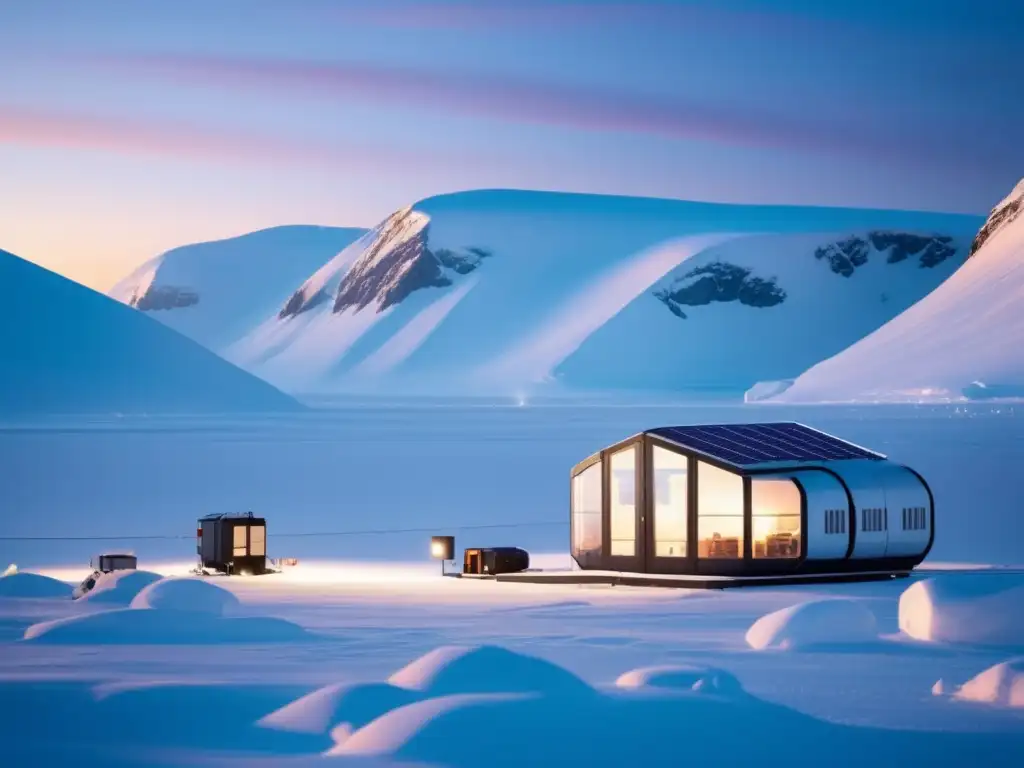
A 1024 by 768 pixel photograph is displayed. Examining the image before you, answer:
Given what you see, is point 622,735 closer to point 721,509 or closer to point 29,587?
point 721,509

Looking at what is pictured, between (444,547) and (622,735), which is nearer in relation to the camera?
(622,735)

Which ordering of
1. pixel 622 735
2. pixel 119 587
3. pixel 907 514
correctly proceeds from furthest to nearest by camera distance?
1. pixel 907 514
2. pixel 119 587
3. pixel 622 735

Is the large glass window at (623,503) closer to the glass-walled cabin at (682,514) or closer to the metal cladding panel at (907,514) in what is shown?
the glass-walled cabin at (682,514)

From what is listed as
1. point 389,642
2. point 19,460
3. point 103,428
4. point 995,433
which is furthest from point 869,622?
point 103,428

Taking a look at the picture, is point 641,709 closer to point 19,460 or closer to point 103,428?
point 19,460

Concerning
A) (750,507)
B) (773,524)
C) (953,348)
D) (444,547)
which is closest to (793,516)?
(773,524)

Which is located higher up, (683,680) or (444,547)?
(444,547)

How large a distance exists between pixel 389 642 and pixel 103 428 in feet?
327

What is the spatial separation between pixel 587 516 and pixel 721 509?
2.94 m

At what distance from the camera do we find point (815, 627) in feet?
62.8

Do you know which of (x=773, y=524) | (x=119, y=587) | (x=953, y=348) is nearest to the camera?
(x=119, y=587)

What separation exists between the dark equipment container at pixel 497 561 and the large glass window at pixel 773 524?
12.4 feet

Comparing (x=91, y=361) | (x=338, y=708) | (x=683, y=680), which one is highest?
(x=91, y=361)

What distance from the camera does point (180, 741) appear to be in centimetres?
1416
